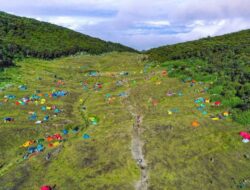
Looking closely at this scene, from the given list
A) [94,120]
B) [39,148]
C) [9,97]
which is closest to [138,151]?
[39,148]

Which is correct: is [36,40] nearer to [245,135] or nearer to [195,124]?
[195,124]

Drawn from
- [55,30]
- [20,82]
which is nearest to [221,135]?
[20,82]

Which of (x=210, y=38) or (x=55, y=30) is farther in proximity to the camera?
(x=55, y=30)

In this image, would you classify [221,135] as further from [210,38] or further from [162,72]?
[210,38]

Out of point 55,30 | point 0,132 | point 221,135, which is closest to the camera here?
point 221,135

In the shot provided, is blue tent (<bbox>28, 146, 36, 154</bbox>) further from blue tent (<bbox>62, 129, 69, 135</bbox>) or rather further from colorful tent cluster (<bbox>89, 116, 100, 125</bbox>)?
colorful tent cluster (<bbox>89, 116, 100, 125</bbox>)

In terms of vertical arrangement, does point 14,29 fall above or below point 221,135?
above
